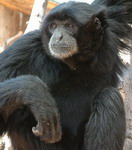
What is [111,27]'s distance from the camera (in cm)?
652

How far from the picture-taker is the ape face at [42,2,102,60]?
6.07 m

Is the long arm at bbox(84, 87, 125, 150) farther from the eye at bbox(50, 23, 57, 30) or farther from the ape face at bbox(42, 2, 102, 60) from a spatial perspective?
the eye at bbox(50, 23, 57, 30)

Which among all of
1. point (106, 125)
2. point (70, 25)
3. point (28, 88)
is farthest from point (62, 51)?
point (106, 125)

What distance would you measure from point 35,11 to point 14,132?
3420 millimetres

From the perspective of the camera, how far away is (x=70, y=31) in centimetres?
623

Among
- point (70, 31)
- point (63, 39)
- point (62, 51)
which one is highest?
point (70, 31)

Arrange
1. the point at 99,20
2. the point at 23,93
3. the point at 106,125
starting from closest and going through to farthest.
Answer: the point at 23,93 → the point at 106,125 → the point at 99,20

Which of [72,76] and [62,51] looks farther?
[72,76]

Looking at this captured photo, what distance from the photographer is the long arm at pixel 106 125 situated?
215 inches

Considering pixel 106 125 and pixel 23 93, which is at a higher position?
pixel 23 93

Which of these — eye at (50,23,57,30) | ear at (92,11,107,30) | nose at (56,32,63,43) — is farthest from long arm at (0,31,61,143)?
ear at (92,11,107,30)

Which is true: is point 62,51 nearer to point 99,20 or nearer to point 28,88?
point 99,20

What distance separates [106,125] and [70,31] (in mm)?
1822

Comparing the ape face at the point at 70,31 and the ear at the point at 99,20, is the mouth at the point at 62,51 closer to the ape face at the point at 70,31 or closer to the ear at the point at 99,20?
the ape face at the point at 70,31
